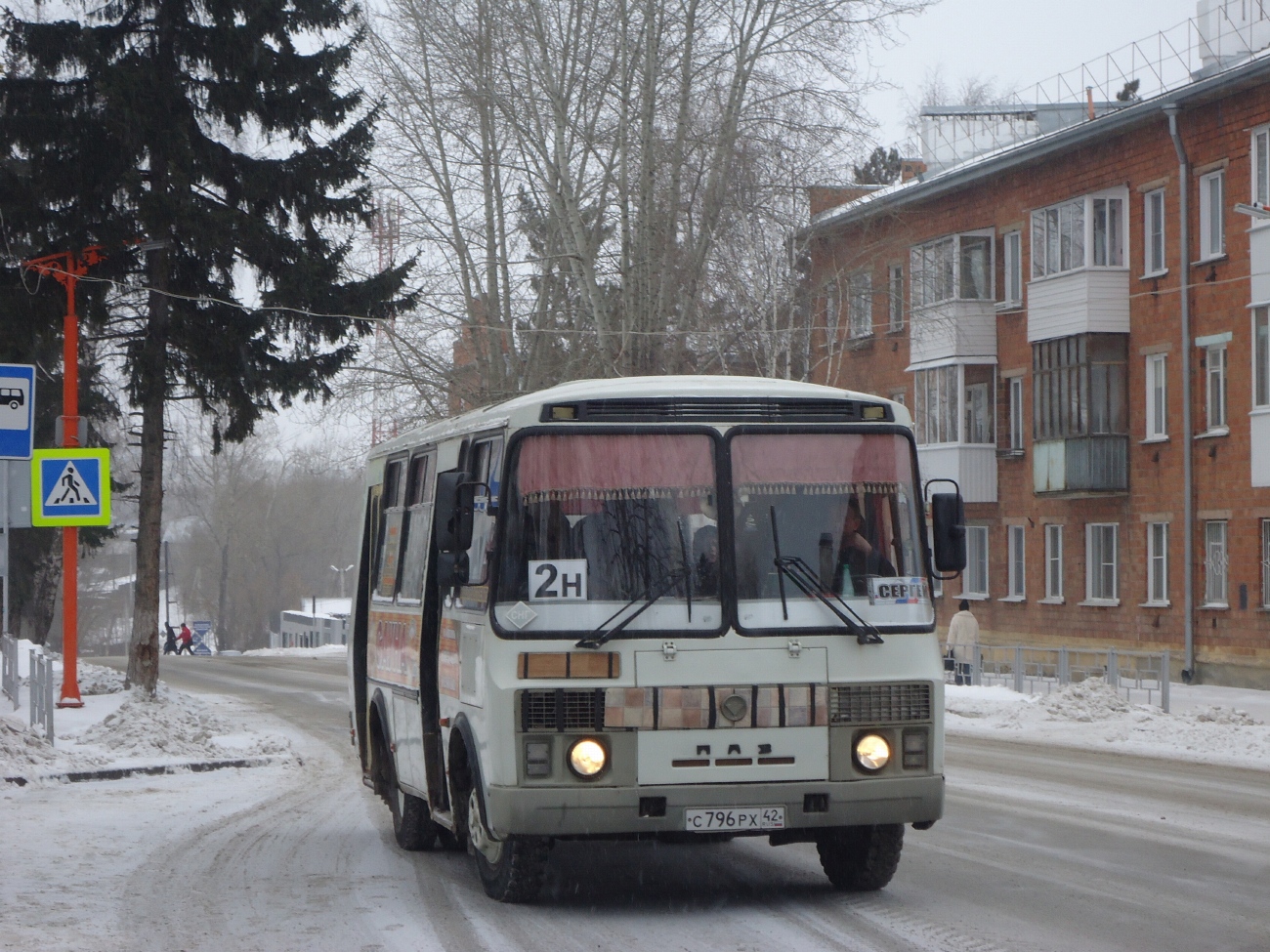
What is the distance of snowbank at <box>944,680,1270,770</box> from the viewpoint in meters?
18.8

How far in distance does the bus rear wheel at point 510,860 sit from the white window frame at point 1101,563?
28.0 meters

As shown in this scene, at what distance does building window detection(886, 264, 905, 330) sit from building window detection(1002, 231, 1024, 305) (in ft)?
7.67

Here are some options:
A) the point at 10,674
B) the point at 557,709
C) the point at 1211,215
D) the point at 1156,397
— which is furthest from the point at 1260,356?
the point at 557,709

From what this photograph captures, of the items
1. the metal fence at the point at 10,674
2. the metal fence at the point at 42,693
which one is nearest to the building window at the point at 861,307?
the metal fence at the point at 10,674

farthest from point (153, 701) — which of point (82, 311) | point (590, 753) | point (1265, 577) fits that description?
point (1265, 577)

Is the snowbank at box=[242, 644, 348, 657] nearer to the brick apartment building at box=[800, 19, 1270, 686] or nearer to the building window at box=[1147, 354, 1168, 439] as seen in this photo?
the brick apartment building at box=[800, 19, 1270, 686]

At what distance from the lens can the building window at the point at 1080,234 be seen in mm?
34719

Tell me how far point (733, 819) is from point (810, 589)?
1129 mm

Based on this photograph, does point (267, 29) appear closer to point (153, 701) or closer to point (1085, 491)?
point (153, 701)

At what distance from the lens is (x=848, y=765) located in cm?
823

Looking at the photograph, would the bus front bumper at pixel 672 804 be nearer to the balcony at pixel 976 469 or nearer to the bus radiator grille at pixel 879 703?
the bus radiator grille at pixel 879 703

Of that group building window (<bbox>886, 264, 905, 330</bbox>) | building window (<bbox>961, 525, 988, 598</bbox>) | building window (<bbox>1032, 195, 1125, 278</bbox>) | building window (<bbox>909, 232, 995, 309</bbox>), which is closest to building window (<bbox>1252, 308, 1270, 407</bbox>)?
building window (<bbox>1032, 195, 1125, 278</bbox>)

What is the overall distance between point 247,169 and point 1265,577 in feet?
60.4

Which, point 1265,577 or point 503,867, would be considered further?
point 1265,577
